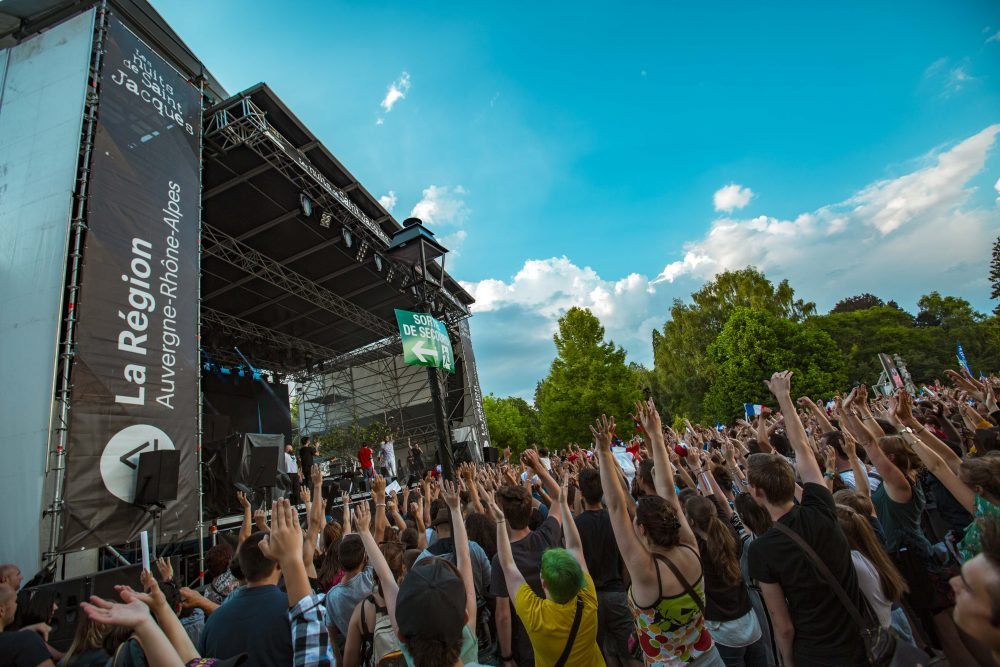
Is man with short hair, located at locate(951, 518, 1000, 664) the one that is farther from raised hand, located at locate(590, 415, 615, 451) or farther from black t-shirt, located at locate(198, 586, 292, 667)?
black t-shirt, located at locate(198, 586, 292, 667)

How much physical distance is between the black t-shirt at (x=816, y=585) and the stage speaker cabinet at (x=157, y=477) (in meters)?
6.94

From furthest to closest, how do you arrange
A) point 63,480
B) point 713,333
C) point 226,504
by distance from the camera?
point 713,333 < point 226,504 < point 63,480

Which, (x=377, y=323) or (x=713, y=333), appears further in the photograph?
(x=713, y=333)

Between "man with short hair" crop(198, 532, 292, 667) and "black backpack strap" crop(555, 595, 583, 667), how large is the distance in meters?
1.28

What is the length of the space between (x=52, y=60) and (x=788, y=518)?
11.3 metres

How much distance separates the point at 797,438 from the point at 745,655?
4.39 ft

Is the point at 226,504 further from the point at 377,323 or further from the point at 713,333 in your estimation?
the point at 713,333

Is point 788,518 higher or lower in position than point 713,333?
lower

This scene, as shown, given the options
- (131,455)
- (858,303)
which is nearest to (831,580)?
(131,455)

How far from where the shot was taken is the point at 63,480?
557cm

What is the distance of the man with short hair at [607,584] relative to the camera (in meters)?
3.04

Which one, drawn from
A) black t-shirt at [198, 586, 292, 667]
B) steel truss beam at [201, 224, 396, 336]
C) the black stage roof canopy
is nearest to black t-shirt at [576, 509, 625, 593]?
black t-shirt at [198, 586, 292, 667]

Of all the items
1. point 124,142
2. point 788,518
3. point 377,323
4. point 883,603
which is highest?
point 377,323

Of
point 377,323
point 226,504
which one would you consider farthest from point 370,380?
point 226,504
